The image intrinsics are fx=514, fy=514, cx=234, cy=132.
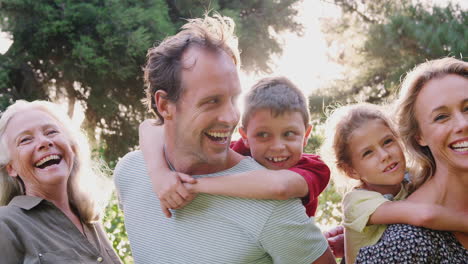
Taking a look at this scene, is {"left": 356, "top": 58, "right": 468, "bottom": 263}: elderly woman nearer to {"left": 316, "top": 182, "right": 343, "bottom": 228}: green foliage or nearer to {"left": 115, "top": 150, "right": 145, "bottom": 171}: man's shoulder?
{"left": 115, "top": 150, "right": 145, "bottom": 171}: man's shoulder

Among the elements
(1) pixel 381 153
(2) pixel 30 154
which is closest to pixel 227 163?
(1) pixel 381 153

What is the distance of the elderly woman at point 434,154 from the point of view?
212 cm

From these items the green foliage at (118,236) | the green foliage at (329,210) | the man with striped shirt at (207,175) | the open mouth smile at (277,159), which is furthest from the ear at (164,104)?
the green foliage at (329,210)

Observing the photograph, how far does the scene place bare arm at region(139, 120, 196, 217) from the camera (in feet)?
7.20

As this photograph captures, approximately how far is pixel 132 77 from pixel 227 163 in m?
7.55

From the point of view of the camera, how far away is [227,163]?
2328mm

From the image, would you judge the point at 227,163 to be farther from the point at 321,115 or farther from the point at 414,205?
the point at 321,115

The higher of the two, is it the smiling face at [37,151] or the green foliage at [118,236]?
the smiling face at [37,151]

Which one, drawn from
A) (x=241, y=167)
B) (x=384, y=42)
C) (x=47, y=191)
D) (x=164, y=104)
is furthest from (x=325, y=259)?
(x=384, y=42)

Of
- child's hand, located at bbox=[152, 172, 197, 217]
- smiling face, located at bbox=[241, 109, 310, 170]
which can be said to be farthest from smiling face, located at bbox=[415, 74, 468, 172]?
child's hand, located at bbox=[152, 172, 197, 217]

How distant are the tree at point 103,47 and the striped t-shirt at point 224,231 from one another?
632cm

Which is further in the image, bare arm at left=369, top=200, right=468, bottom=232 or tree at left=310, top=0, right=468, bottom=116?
tree at left=310, top=0, right=468, bottom=116

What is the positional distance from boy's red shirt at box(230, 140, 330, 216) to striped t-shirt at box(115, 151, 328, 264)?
0.44 feet

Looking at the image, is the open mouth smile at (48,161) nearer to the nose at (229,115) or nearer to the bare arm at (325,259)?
the nose at (229,115)
